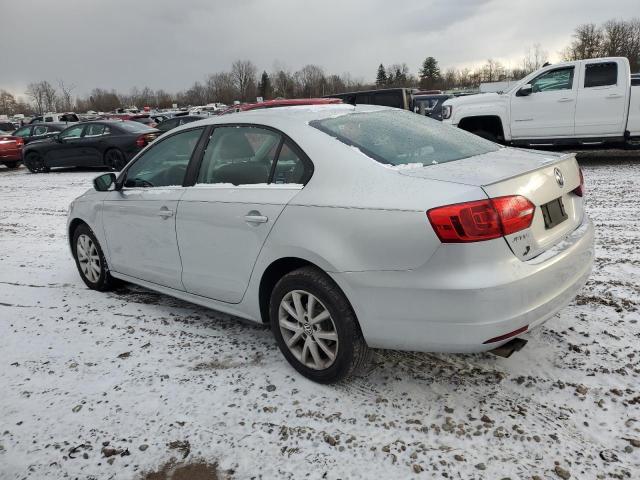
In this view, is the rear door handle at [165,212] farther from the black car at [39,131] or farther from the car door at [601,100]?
the black car at [39,131]

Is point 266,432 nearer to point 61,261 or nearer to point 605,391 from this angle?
point 605,391

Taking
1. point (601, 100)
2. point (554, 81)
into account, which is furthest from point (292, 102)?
point (601, 100)

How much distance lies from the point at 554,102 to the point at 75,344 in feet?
33.0

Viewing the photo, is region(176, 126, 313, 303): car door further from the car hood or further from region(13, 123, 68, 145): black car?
region(13, 123, 68, 145): black car

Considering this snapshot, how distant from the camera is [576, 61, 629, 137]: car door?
9.95 meters

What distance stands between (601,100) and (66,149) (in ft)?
46.9

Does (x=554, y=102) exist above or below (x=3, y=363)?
above

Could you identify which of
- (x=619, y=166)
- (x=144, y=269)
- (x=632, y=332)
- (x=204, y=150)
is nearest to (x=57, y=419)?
(x=144, y=269)

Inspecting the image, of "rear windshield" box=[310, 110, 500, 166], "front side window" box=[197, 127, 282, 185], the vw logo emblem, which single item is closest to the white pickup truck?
"rear windshield" box=[310, 110, 500, 166]

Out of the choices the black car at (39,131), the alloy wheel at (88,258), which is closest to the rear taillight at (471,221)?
the alloy wheel at (88,258)

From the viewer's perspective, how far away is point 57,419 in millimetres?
2869

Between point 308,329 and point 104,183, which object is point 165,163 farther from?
point 308,329

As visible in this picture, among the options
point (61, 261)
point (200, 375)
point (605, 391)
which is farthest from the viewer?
point (61, 261)

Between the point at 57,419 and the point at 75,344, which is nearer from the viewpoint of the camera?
the point at 57,419
